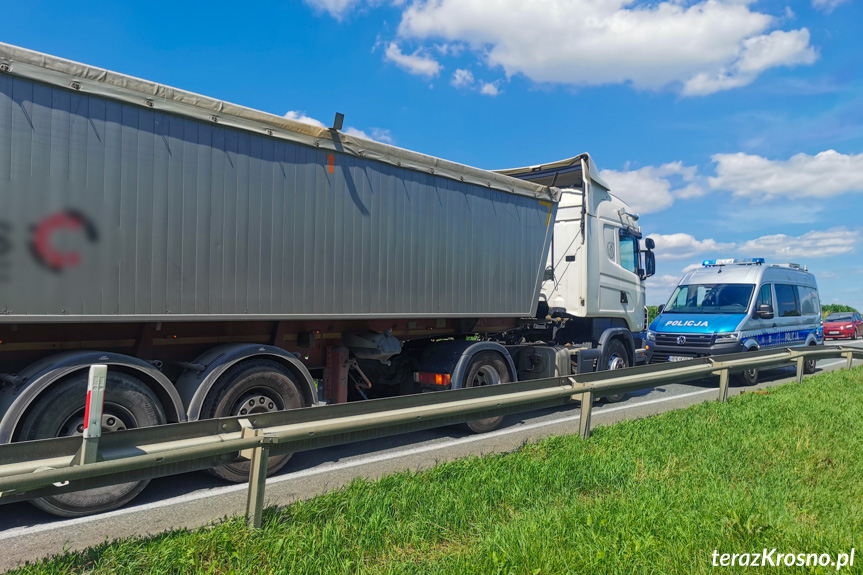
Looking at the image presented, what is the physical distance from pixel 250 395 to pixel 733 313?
10980 millimetres

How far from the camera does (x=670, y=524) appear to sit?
12.6 feet

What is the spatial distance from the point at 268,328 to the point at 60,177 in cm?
230

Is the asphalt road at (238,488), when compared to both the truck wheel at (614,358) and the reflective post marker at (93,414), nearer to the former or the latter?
the reflective post marker at (93,414)

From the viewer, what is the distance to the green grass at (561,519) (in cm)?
333

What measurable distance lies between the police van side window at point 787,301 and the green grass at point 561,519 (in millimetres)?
9161

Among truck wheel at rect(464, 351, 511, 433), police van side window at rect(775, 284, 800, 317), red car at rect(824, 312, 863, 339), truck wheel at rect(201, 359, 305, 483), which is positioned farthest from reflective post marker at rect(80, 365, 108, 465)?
red car at rect(824, 312, 863, 339)

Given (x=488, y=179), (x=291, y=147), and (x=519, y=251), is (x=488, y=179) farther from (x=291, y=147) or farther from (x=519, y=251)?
(x=291, y=147)

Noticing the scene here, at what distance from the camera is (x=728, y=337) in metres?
12.6

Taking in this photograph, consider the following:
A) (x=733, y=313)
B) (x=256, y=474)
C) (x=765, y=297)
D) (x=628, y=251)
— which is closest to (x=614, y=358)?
(x=628, y=251)

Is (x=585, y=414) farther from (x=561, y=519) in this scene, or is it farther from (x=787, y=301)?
(x=787, y=301)

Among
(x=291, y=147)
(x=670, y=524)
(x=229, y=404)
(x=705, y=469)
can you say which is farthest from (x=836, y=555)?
(x=291, y=147)

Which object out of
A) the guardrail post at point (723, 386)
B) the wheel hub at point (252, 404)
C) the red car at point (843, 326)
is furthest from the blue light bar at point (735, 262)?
the red car at point (843, 326)

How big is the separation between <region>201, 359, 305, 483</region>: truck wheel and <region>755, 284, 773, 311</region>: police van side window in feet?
36.3

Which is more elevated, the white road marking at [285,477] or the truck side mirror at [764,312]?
the truck side mirror at [764,312]
